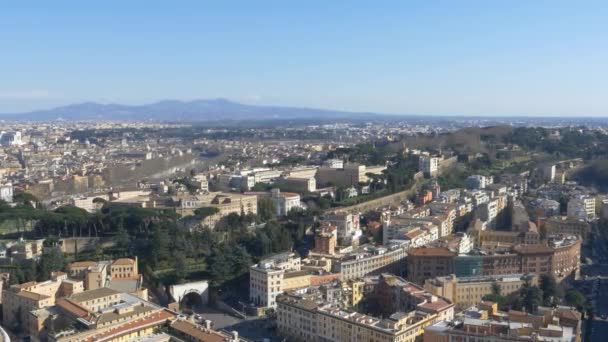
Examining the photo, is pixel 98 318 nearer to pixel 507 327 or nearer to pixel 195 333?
pixel 195 333

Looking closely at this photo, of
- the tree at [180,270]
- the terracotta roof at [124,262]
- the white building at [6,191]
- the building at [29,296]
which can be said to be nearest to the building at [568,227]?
the tree at [180,270]

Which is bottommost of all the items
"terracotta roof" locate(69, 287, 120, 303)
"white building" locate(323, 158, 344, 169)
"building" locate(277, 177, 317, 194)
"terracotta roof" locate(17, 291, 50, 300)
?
"terracotta roof" locate(17, 291, 50, 300)

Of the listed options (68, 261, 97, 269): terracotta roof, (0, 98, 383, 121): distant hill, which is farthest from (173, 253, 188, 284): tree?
(0, 98, 383, 121): distant hill

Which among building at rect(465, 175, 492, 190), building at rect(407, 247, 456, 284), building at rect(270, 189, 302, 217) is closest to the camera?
building at rect(407, 247, 456, 284)

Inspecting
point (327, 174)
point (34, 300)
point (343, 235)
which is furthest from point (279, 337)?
point (327, 174)

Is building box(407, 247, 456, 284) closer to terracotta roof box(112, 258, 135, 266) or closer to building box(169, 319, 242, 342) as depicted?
building box(169, 319, 242, 342)

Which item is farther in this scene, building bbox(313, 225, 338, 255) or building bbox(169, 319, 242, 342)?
building bbox(313, 225, 338, 255)

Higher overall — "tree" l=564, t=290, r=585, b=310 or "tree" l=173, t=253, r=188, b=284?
"tree" l=173, t=253, r=188, b=284

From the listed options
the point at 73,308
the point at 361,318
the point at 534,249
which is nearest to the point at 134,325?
the point at 73,308
